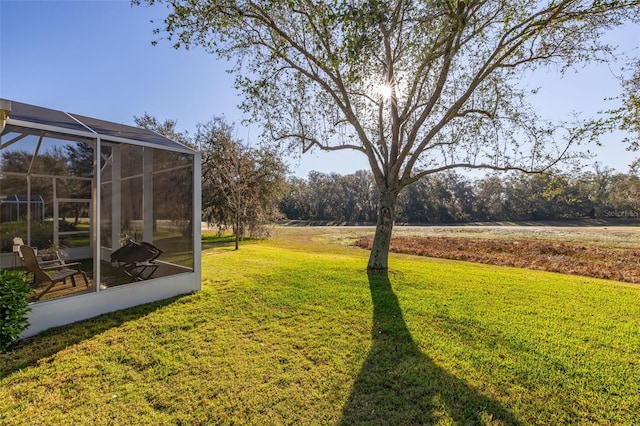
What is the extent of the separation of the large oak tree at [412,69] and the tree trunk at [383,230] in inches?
1.2

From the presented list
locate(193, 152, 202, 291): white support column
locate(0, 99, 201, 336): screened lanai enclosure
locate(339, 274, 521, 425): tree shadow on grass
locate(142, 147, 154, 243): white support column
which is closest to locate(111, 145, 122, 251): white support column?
locate(0, 99, 201, 336): screened lanai enclosure

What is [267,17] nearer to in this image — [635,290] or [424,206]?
[635,290]

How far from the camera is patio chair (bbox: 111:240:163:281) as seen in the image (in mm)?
6902

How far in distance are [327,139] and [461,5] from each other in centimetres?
507

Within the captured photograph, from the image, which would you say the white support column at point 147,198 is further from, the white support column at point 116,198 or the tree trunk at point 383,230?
the tree trunk at point 383,230

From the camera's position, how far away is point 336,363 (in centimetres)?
381

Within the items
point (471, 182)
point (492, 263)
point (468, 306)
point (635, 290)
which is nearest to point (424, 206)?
point (471, 182)

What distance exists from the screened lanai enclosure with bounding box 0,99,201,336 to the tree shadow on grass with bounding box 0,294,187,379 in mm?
188

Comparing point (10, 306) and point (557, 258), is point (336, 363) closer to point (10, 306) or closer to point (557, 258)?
point (10, 306)

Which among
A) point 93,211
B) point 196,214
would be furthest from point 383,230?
point 93,211

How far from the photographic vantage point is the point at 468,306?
5.97 metres

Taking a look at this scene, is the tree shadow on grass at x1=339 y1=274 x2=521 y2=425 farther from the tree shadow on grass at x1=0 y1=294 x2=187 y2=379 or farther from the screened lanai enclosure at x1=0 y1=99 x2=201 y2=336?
the screened lanai enclosure at x1=0 y1=99 x2=201 y2=336

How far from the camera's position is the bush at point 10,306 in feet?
11.7

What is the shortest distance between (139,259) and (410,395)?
6.59m
